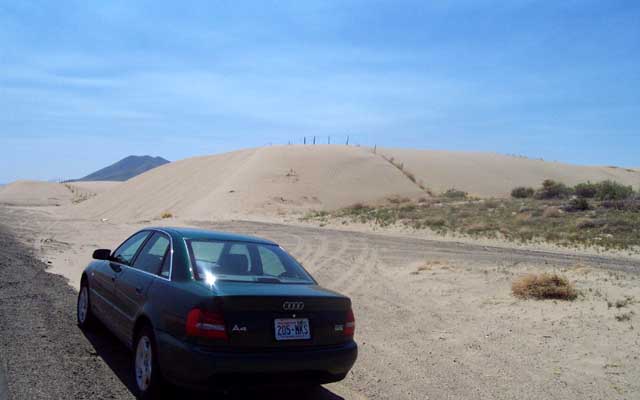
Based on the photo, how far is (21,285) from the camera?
32.9ft

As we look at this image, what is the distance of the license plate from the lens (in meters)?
4.68

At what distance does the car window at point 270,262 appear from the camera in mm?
5824

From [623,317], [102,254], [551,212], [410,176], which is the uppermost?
[410,176]

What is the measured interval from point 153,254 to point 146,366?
1279 millimetres

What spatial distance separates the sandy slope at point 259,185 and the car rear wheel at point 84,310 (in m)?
31.6

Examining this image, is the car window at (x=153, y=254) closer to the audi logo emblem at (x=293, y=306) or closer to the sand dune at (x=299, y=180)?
the audi logo emblem at (x=293, y=306)

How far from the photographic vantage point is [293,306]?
4789 millimetres

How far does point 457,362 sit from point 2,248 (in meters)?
14.0

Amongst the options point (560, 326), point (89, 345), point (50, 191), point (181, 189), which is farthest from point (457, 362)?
point (50, 191)

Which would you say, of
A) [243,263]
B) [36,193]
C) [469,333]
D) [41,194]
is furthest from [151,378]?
[36,193]

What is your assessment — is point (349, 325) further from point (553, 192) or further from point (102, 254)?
point (553, 192)

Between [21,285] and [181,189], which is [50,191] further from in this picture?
[21,285]

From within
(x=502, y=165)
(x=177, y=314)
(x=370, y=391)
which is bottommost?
(x=370, y=391)

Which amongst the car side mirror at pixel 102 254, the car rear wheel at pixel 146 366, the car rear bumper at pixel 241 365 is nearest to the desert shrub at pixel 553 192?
the car side mirror at pixel 102 254
